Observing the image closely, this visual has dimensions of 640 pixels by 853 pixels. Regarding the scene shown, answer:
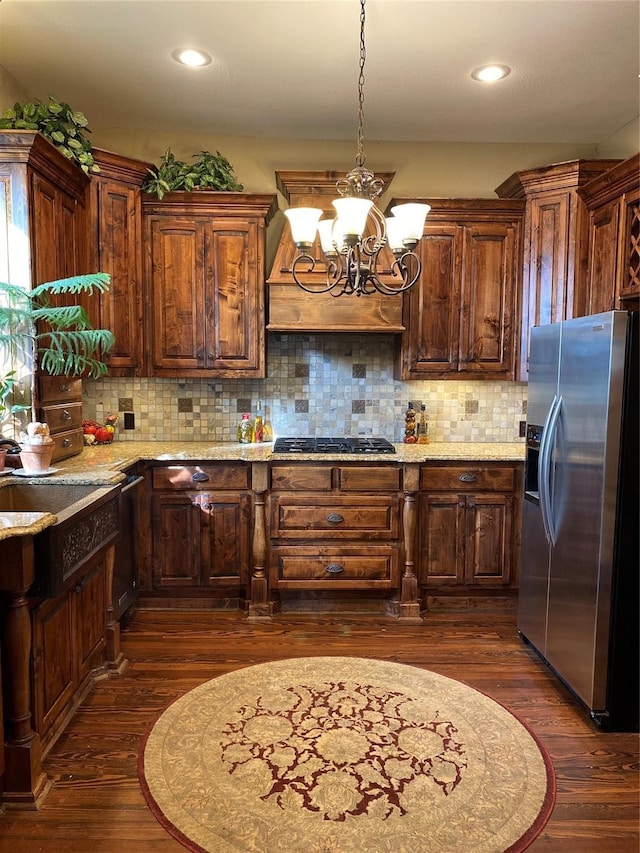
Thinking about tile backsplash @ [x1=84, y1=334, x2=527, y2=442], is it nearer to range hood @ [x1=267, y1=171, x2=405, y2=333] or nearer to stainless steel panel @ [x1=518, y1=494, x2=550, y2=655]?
range hood @ [x1=267, y1=171, x2=405, y2=333]

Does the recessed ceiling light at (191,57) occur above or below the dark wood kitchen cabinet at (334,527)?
above

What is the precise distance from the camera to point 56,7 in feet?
8.52

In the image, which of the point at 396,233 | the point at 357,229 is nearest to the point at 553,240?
the point at 396,233

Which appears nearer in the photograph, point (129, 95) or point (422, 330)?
point (129, 95)

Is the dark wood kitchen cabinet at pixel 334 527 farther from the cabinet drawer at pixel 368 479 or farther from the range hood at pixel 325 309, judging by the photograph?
the range hood at pixel 325 309

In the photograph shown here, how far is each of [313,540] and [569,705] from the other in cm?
157

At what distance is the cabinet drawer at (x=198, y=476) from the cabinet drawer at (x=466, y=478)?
1.08m

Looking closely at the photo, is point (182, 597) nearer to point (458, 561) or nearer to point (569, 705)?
point (458, 561)

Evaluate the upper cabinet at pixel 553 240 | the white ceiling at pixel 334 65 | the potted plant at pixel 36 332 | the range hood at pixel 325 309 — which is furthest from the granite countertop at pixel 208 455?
the white ceiling at pixel 334 65

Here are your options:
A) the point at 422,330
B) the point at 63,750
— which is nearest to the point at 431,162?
the point at 422,330

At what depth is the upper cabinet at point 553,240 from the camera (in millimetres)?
3543

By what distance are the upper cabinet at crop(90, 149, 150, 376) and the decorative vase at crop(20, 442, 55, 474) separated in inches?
40.6

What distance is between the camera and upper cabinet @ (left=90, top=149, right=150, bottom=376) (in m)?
3.46

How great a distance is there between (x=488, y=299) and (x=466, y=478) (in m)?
1.16
